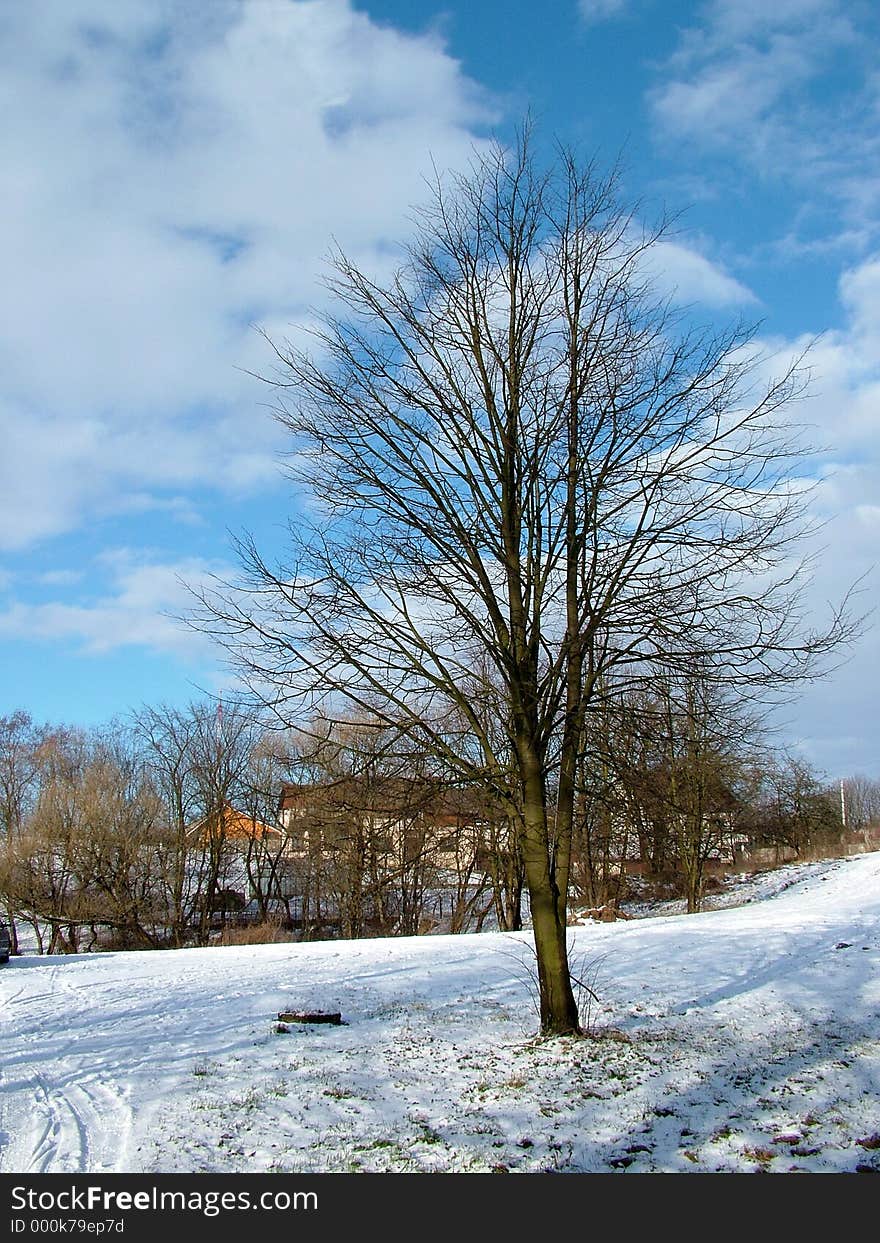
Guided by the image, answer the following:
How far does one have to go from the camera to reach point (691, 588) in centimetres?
842

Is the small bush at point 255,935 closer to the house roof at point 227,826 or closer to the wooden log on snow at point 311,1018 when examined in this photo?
the house roof at point 227,826

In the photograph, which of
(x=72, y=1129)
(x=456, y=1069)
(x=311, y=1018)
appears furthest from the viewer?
(x=311, y=1018)

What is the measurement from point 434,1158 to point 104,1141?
2115 mm

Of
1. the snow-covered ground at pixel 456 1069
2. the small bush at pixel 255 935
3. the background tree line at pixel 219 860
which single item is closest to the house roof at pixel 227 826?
the background tree line at pixel 219 860

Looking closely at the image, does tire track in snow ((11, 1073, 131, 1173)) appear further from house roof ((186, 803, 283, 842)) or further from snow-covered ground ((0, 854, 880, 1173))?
house roof ((186, 803, 283, 842))

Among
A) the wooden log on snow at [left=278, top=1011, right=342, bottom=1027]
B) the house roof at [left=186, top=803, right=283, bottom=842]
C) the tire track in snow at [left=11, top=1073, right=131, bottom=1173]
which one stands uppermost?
the house roof at [left=186, top=803, right=283, bottom=842]

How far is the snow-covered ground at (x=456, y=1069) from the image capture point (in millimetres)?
5512

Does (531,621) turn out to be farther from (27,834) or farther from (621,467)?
(27,834)

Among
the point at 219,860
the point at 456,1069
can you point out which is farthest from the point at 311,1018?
the point at 219,860

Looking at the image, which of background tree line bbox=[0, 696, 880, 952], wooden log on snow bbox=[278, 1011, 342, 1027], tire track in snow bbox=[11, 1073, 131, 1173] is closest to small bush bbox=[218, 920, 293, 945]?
background tree line bbox=[0, 696, 880, 952]

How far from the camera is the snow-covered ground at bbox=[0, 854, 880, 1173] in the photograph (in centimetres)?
551

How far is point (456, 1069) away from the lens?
296 inches

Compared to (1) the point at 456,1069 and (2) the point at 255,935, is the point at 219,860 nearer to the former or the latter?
(2) the point at 255,935

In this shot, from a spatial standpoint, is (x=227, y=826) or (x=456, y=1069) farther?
(x=227, y=826)
